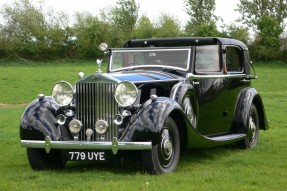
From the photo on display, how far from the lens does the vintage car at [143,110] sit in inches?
265

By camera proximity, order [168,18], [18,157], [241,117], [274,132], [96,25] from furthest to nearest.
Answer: [168,18] → [96,25] → [274,132] → [241,117] → [18,157]

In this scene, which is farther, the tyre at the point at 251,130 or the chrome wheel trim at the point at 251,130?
the chrome wheel trim at the point at 251,130

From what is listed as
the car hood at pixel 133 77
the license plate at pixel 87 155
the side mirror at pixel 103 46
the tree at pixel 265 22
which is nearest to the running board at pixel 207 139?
the car hood at pixel 133 77

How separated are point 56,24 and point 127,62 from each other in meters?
54.4

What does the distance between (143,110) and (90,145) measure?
778 millimetres

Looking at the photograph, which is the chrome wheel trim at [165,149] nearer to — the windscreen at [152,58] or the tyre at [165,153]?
the tyre at [165,153]

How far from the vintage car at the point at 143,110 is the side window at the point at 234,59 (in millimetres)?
168

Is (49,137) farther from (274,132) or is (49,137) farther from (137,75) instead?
(274,132)

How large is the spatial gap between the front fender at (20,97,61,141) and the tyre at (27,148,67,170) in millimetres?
238

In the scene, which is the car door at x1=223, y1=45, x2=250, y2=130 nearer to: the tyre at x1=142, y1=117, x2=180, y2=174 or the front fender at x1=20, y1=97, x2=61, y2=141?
the tyre at x1=142, y1=117, x2=180, y2=174

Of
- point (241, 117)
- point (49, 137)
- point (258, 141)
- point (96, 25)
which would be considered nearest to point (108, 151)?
point (49, 137)

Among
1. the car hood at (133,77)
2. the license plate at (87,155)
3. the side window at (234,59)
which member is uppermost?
the side window at (234,59)

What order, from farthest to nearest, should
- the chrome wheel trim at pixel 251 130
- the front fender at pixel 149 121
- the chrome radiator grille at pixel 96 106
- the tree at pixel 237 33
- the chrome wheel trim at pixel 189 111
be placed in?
the tree at pixel 237 33
the chrome wheel trim at pixel 251 130
the chrome wheel trim at pixel 189 111
the chrome radiator grille at pixel 96 106
the front fender at pixel 149 121

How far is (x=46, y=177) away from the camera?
660 centimetres
